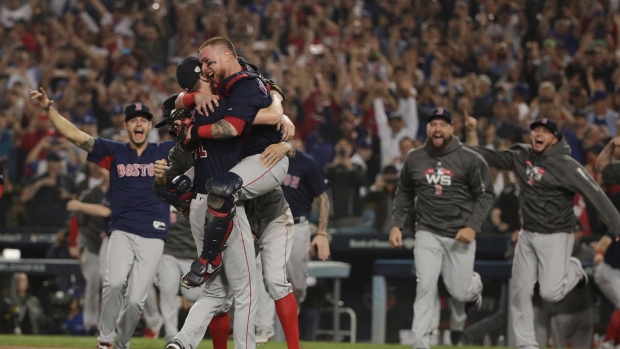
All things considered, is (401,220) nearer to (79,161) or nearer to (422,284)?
(422,284)

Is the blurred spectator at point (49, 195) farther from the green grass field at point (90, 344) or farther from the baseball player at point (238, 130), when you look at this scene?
the baseball player at point (238, 130)

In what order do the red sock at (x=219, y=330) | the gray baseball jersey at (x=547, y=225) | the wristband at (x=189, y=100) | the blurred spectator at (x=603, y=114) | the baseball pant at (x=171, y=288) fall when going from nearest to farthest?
the wristband at (x=189, y=100) < the red sock at (x=219, y=330) < the gray baseball jersey at (x=547, y=225) < the baseball pant at (x=171, y=288) < the blurred spectator at (x=603, y=114)

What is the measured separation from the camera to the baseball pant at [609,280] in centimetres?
1023

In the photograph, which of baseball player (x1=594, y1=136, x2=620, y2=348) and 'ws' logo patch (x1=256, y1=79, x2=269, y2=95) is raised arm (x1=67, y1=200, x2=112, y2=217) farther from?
'ws' logo patch (x1=256, y1=79, x2=269, y2=95)

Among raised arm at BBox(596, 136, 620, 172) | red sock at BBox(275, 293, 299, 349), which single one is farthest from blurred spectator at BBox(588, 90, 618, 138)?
red sock at BBox(275, 293, 299, 349)

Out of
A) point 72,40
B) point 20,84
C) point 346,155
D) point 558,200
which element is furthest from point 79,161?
point 558,200

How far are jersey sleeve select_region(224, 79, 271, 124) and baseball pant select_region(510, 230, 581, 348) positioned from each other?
3.75 m

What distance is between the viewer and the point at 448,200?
9.32 m

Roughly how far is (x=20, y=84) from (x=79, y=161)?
6.29ft

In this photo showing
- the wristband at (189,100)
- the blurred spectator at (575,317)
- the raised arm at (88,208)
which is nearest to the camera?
the wristband at (189,100)

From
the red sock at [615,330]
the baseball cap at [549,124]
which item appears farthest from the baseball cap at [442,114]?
the red sock at [615,330]

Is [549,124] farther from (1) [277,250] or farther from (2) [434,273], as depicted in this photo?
(1) [277,250]

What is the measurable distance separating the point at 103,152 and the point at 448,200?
125 inches

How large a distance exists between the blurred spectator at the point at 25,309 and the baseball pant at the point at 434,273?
21.1ft
